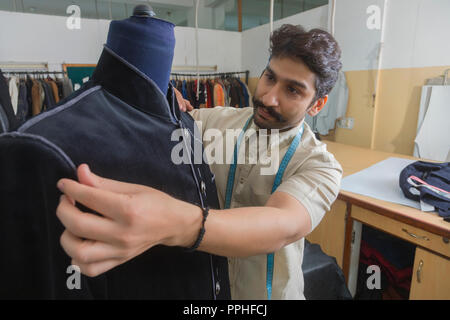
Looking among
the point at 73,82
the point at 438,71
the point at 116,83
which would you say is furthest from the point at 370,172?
the point at 73,82

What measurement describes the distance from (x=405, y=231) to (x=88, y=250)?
1.41m

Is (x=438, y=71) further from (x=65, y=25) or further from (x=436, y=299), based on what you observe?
(x=65, y=25)

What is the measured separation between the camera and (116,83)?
0.49 m

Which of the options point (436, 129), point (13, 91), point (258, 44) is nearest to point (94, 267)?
point (436, 129)

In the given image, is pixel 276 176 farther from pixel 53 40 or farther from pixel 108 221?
pixel 53 40

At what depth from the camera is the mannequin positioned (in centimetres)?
50

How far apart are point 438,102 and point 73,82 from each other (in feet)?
13.0

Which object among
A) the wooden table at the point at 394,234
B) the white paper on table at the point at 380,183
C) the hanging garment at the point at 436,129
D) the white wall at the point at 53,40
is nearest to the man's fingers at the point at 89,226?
the wooden table at the point at 394,234

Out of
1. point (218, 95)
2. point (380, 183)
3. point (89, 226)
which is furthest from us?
point (218, 95)

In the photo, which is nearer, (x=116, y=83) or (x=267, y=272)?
(x=116, y=83)

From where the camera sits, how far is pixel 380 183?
1609mm

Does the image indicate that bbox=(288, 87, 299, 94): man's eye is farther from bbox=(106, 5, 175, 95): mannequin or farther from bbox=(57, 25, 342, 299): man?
bbox=(106, 5, 175, 95): mannequin

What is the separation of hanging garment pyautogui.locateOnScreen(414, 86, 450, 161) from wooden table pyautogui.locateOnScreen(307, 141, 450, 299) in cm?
92

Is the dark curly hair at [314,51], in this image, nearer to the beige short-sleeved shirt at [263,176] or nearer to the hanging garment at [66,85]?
the beige short-sleeved shirt at [263,176]
